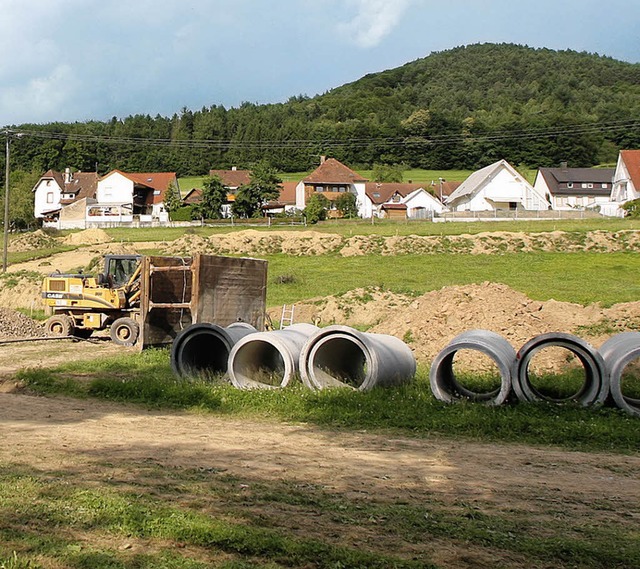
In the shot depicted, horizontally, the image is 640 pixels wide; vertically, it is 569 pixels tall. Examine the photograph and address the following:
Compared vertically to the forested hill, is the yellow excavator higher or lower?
lower

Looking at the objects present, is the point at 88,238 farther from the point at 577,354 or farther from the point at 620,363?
the point at 620,363

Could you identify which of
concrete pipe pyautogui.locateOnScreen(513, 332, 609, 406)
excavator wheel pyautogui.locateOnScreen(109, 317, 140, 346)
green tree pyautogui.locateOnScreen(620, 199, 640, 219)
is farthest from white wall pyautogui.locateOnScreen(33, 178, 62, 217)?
concrete pipe pyautogui.locateOnScreen(513, 332, 609, 406)

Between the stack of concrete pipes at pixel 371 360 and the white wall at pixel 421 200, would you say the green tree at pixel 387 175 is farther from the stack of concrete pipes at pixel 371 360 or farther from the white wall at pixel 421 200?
the stack of concrete pipes at pixel 371 360

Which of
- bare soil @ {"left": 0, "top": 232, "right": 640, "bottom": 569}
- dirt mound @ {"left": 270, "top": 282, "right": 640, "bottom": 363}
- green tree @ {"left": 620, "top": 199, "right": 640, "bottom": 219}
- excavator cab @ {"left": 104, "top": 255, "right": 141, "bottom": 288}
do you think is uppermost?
green tree @ {"left": 620, "top": 199, "right": 640, "bottom": 219}

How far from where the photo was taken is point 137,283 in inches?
1030

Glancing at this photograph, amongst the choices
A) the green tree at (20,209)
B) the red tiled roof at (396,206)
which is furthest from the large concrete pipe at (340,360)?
the red tiled roof at (396,206)

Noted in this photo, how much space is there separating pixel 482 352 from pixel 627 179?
70627mm

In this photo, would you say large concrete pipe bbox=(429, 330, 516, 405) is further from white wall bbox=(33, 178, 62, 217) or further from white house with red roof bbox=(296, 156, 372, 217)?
white wall bbox=(33, 178, 62, 217)

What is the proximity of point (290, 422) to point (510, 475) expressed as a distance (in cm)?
468

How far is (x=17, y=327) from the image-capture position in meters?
27.6

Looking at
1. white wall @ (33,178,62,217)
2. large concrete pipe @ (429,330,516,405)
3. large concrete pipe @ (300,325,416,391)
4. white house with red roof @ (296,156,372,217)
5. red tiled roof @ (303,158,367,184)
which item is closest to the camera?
large concrete pipe @ (429,330,516,405)

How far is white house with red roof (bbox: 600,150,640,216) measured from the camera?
77.4m

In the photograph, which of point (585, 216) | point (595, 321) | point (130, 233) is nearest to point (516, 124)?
point (585, 216)

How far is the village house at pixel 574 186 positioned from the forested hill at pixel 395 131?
2893 cm
